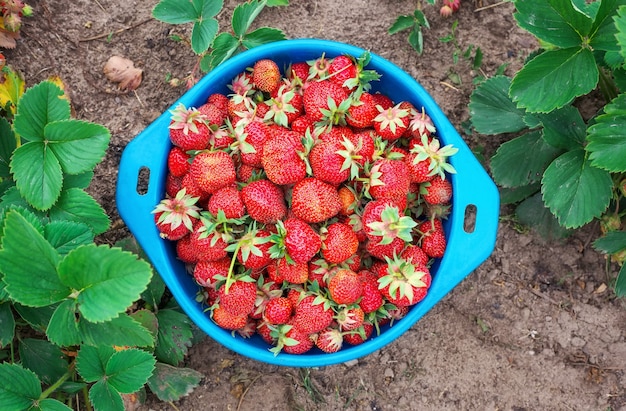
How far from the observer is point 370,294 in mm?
1225

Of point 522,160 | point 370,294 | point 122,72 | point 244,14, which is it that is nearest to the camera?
point 370,294

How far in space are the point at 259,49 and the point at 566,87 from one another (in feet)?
2.15

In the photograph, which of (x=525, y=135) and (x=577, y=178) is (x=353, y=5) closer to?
(x=525, y=135)

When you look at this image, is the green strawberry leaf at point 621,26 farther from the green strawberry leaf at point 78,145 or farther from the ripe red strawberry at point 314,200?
the green strawberry leaf at point 78,145

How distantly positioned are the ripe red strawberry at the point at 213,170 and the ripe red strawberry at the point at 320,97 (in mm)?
194

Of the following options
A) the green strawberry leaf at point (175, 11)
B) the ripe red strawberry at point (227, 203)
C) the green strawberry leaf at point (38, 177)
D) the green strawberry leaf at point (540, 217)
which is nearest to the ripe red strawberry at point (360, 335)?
the ripe red strawberry at point (227, 203)

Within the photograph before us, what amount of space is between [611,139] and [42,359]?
4.47 ft

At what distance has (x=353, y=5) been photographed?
64.8 inches

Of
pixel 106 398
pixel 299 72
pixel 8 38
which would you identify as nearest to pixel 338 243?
pixel 299 72

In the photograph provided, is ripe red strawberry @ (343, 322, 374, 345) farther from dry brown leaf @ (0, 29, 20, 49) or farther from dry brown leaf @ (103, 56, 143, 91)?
dry brown leaf @ (0, 29, 20, 49)

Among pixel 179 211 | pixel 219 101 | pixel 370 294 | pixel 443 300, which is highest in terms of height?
pixel 219 101

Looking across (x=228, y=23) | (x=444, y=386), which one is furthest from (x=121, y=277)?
(x=444, y=386)

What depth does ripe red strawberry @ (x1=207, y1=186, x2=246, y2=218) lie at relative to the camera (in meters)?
1.17

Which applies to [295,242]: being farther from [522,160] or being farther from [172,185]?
[522,160]
